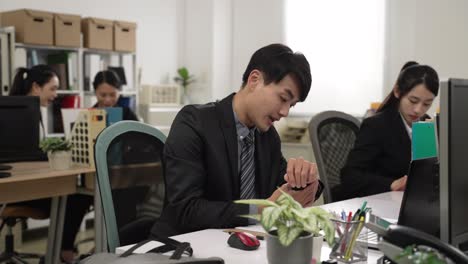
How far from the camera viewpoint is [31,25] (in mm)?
4000

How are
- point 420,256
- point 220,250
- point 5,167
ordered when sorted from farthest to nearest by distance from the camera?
point 5,167, point 220,250, point 420,256

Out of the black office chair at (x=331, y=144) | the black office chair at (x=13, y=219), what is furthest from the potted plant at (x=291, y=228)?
the black office chair at (x=13, y=219)

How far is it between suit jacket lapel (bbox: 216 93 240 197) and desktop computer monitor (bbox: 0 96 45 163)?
55.2 inches

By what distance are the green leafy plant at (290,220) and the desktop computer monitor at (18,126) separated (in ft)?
6.61

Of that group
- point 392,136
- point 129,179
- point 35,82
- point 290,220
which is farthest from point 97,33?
point 290,220

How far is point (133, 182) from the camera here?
1.67 meters

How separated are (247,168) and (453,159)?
0.83m

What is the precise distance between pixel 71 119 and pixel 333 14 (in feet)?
8.60

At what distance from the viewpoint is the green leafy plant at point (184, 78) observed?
5.45 metres

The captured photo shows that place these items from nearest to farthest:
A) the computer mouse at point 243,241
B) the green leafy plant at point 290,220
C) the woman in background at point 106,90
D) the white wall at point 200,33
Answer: the green leafy plant at point 290,220, the computer mouse at point 243,241, the woman in background at point 106,90, the white wall at point 200,33

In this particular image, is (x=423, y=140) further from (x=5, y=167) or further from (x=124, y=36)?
(x=124, y=36)

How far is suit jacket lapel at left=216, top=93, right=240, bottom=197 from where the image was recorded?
1.64 metres

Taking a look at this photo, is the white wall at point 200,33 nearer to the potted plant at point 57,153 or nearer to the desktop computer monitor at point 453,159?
the potted plant at point 57,153

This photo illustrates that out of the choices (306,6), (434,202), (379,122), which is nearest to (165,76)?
(306,6)
